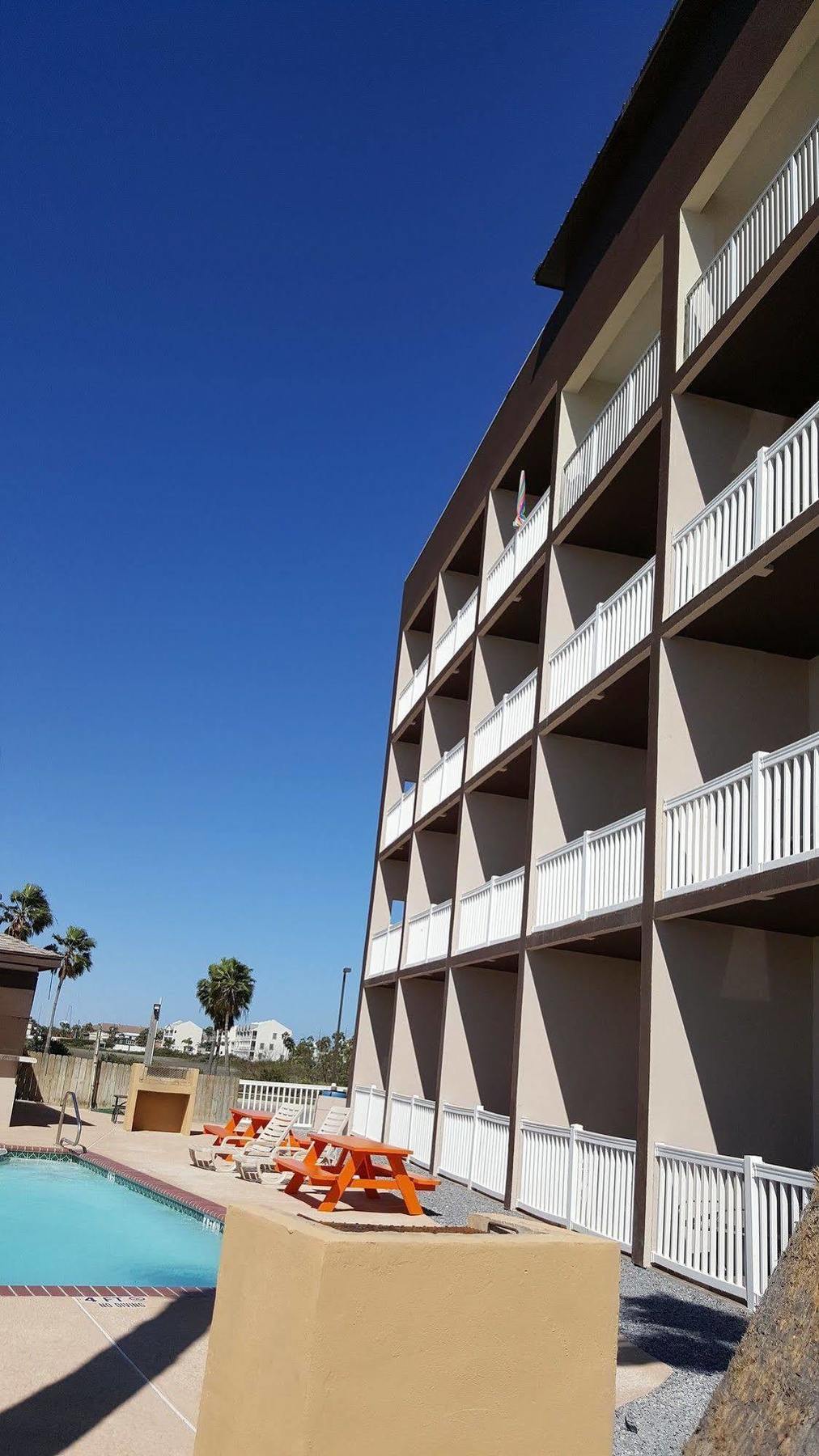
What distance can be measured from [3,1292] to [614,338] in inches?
550

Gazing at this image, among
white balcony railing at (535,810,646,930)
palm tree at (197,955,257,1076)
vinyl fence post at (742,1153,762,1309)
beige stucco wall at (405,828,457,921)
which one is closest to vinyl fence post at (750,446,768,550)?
white balcony railing at (535,810,646,930)

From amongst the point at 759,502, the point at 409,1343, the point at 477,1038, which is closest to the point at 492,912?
the point at 477,1038

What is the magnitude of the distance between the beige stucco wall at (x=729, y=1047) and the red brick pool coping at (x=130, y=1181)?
184 inches

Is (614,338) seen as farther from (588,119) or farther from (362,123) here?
(362,123)

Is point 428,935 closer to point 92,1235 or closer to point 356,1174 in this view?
point 356,1174

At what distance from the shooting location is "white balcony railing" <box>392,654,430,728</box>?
23.3 metres

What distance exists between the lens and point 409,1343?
3262mm

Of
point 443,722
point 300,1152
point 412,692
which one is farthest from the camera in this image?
point 412,692

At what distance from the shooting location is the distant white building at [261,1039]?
7146 inches

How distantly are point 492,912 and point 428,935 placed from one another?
11.9 feet

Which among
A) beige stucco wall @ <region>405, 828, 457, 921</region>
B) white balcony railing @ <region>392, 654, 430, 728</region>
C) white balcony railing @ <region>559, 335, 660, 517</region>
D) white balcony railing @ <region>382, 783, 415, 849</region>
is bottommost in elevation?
beige stucco wall @ <region>405, 828, 457, 921</region>

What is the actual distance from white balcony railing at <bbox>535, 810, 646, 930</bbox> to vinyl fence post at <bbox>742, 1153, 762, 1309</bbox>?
11.8ft

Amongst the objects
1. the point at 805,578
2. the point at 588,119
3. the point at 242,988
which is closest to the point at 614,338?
the point at 588,119

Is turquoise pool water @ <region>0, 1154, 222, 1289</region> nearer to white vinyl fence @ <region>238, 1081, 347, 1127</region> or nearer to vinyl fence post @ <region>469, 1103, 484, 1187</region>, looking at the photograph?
vinyl fence post @ <region>469, 1103, 484, 1187</region>
